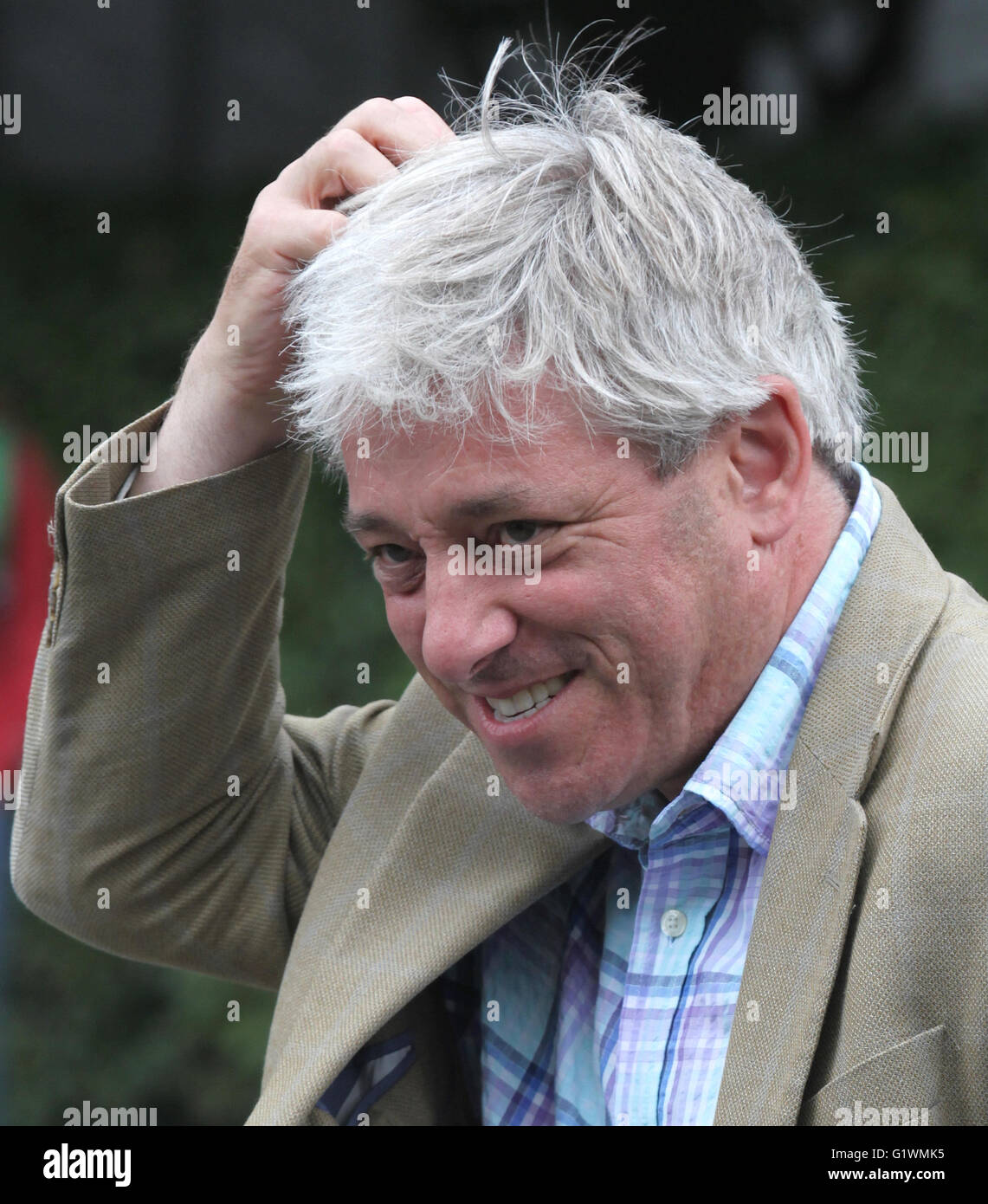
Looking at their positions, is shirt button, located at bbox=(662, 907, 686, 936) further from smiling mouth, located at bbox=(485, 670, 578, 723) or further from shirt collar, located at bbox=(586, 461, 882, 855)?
smiling mouth, located at bbox=(485, 670, 578, 723)

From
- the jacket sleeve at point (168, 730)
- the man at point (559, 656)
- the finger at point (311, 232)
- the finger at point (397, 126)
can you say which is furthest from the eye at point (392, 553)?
the finger at point (397, 126)

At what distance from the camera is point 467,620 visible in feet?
5.61

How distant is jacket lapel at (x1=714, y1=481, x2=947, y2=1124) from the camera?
1.56 metres

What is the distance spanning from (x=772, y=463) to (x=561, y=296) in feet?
1.08

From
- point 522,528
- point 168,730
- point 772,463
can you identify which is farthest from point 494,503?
point 168,730

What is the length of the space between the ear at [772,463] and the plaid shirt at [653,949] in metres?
0.11

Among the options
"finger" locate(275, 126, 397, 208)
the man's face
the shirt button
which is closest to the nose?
the man's face

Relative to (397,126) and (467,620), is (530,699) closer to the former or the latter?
(467,620)

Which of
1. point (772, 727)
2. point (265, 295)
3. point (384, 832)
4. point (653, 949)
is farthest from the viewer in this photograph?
point (384, 832)

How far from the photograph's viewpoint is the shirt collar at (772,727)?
174 centimetres

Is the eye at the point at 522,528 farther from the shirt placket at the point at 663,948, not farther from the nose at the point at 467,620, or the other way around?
the shirt placket at the point at 663,948

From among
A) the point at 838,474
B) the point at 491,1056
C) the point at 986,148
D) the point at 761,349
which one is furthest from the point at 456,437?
the point at 986,148

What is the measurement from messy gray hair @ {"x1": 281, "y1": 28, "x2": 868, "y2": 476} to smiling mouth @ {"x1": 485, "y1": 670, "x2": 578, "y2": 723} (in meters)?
0.28

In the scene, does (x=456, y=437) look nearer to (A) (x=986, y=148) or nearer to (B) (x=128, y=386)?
(A) (x=986, y=148)
